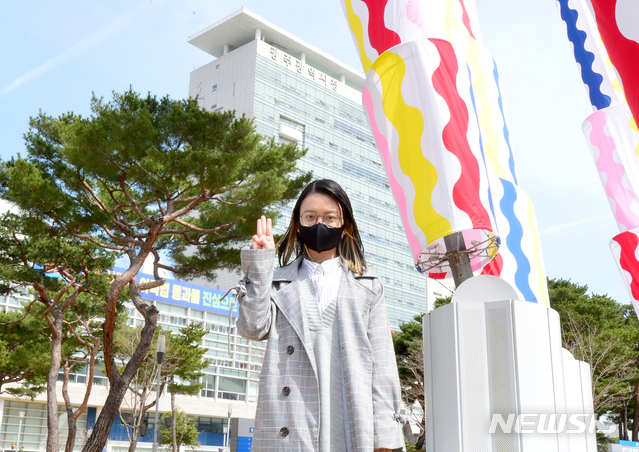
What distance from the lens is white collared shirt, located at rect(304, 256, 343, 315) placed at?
2.19 meters

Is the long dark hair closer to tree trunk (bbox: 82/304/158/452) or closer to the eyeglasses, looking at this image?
the eyeglasses

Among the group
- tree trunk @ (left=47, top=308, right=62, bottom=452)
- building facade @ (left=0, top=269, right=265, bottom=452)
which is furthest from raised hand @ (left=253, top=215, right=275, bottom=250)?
building facade @ (left=0, top=269, right=265, bottom=452)

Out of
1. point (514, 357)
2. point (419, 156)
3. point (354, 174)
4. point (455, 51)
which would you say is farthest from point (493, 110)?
point (354, 174)

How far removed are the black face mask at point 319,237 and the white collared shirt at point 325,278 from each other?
6cm

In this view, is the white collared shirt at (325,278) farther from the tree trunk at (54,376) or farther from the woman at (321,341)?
the tree trunk at (54,376)

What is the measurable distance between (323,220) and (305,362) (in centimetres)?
60

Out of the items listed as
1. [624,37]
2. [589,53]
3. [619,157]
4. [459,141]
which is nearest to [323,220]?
[459,141]

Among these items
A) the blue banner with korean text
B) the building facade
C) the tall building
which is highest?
the tall building

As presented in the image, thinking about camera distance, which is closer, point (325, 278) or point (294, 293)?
point (294, 293)

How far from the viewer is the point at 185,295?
119 ft

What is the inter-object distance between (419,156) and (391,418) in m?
1.10

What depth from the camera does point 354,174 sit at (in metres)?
55.9

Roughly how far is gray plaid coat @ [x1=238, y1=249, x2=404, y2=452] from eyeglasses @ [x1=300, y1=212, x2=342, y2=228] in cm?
22

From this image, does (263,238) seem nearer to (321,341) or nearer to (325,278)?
(325,278)
